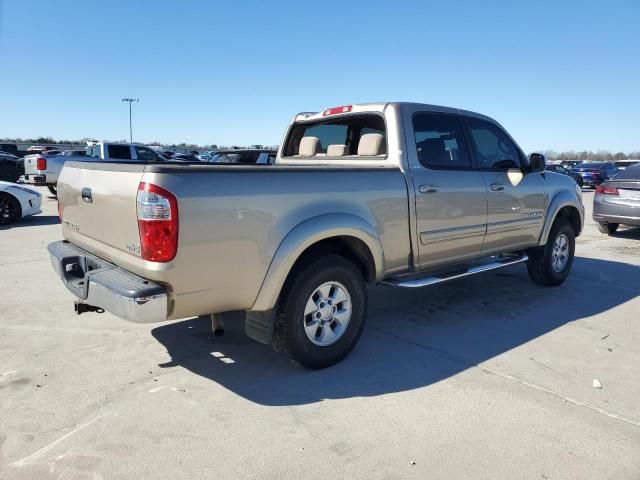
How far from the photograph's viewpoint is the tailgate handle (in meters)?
3.53

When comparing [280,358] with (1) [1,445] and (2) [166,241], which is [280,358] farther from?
(1) [1,445]

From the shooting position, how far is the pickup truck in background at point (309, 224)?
293 cm

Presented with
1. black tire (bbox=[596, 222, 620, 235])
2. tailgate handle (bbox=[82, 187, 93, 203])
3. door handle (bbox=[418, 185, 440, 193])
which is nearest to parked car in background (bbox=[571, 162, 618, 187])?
black tire (bbox=[596, 222, 620, 235])

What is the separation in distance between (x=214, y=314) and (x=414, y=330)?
199 centimetres

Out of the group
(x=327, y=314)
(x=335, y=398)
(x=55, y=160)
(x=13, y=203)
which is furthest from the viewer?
(x=55, y=160)

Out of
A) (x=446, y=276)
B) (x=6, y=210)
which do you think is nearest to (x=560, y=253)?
(x=446, y=276)

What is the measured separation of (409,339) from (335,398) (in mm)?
1269

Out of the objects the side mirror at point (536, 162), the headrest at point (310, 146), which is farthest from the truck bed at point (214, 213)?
the side mirror at point (536, 162)

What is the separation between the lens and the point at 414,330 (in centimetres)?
459

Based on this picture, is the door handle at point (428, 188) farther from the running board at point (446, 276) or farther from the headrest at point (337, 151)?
the headrest at point (337, 151)

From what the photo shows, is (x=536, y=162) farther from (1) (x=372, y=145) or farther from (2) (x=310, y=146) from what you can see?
(2) (x=310, y=146)

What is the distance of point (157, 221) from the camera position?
2848mm

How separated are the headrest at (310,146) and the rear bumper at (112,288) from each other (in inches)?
97.1

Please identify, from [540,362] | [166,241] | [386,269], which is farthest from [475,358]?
[166,241]
